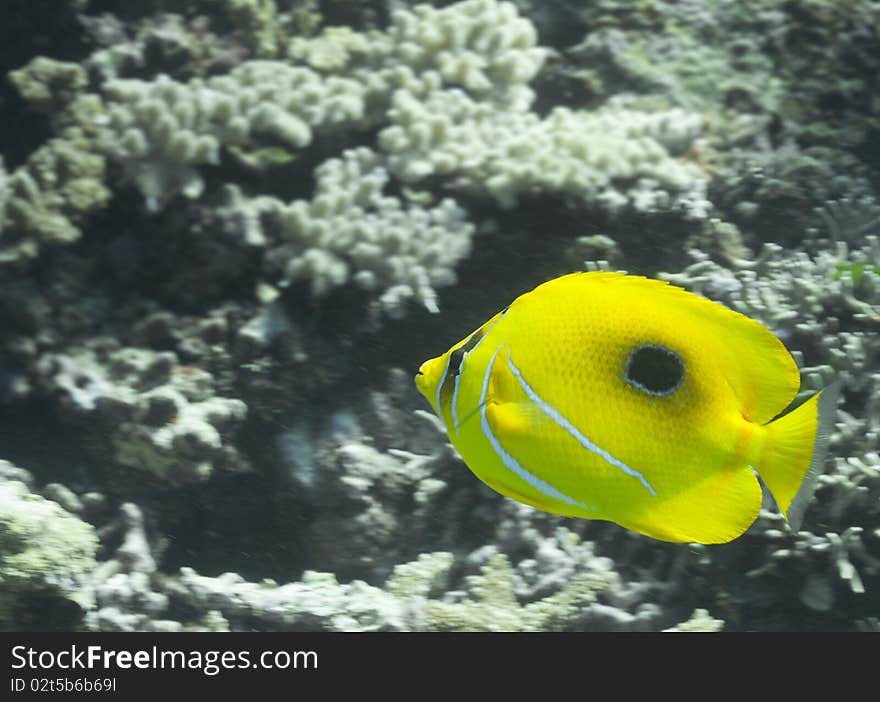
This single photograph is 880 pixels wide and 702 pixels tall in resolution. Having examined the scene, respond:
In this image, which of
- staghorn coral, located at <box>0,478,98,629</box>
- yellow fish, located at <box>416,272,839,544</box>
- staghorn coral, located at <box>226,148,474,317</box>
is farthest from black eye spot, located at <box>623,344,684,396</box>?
staghorn coral, located at <box>0,478,98,629</box>

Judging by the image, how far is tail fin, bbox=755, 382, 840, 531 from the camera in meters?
1.19

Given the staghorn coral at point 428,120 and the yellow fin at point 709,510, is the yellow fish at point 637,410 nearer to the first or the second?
the yellow fin at point 709,510

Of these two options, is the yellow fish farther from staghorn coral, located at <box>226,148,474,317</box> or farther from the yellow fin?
staghorn coral, located at <box>226,148,474,317</box>

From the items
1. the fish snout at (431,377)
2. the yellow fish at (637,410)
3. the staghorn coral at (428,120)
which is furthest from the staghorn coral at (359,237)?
the yellow fish at (637,410)

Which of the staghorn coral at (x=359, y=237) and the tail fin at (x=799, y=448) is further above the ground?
the staghorn coral at (x=359, y=237)

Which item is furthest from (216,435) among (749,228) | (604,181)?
(749,228)

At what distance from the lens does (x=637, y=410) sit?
124cm

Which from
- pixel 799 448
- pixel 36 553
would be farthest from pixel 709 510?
pixel 36 553

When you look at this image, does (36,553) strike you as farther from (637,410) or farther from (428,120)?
(428,120)

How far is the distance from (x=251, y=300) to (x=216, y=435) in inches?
21.2

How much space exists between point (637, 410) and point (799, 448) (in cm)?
25

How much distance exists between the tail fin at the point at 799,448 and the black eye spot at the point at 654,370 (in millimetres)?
169

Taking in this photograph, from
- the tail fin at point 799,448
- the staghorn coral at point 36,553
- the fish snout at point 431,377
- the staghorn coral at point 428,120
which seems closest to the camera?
the tail fin at point 799,448

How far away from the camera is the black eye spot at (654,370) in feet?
4.08
